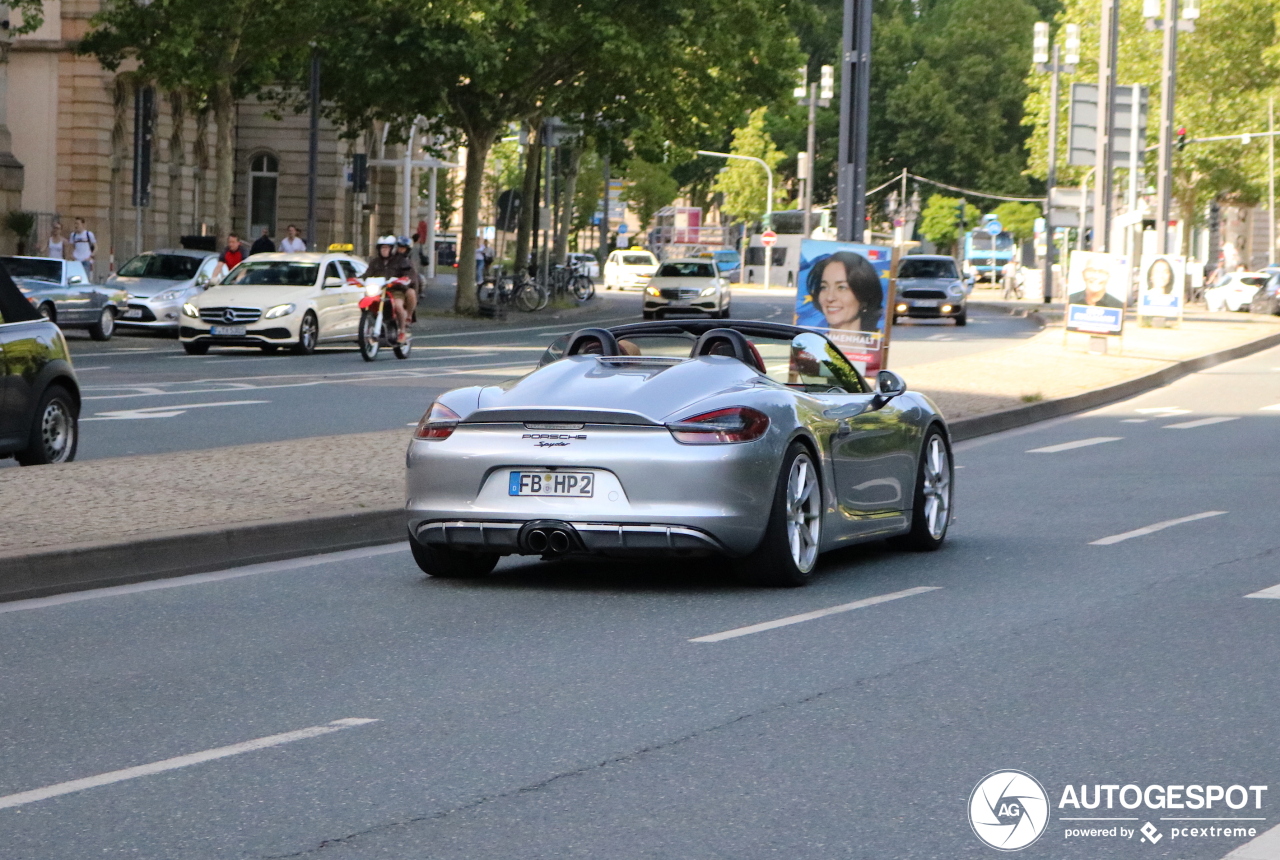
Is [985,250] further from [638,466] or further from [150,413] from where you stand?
[638,466]

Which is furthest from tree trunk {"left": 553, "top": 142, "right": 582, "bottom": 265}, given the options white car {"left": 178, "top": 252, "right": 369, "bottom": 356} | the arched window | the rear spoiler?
the rear spoiler

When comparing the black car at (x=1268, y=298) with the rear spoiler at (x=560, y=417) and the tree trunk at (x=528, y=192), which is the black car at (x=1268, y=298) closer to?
the tree trunk at (x=528, y=192)

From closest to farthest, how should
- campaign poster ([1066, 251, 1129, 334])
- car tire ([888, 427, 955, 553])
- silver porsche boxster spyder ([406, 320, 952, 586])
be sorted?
silver porsche boxster spyder ([406, 320, 952, 586]) < car tire ([888, 427, 955, 553]) < campaign poster ([1066, 251, 1129, 334])

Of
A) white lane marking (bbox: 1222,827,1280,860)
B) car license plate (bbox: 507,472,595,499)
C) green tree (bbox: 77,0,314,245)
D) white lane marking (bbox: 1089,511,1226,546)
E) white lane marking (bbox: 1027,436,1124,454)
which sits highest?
green tree (bbox: 77,0,314,245)

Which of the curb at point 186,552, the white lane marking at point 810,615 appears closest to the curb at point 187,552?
the curb at point 186,552

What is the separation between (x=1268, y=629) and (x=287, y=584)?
4385 millimetres

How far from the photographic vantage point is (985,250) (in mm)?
121688

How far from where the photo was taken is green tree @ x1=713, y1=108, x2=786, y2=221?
372ft

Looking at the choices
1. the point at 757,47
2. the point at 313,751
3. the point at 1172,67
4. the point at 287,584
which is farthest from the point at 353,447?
the point at 757,47

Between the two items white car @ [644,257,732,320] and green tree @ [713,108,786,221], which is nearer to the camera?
white car @ [644,257,732,320]

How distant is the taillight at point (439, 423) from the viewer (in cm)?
1012

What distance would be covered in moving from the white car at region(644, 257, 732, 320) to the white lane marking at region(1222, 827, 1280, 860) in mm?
45634

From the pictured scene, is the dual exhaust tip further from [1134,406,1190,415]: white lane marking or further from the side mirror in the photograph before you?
[1134,406,1190,415]: white lane marking

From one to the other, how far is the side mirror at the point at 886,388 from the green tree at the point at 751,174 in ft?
334
